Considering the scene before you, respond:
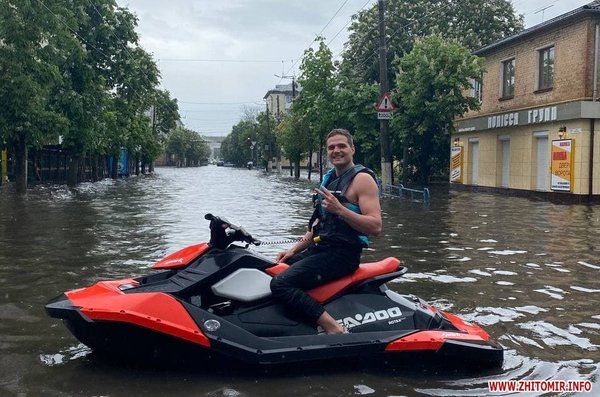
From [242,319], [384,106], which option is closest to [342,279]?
[242,319]

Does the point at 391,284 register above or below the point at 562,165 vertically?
below

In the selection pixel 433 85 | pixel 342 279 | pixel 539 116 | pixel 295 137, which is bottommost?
pixel 342 279

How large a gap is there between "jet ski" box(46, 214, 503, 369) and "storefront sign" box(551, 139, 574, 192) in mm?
20331

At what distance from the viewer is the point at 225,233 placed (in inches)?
188

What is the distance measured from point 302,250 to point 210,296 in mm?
964

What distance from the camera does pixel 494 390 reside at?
172 inches

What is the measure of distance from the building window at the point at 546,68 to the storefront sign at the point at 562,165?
8.82 feet

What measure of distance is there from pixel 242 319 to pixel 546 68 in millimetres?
24467

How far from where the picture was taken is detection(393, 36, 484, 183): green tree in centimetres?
2825

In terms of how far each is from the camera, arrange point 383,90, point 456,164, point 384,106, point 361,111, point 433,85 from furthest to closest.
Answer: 1. point 456,164
2. point 361,111
3. point 433,85
4. point 383,90
5. point 384,106

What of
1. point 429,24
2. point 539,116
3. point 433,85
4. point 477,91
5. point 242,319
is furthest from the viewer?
point 429,24

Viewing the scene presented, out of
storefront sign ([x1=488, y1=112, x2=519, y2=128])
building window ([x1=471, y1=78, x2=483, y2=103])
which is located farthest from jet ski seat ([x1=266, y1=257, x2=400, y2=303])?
building window ([x1=471, y1=78, x2=483, y2=103])

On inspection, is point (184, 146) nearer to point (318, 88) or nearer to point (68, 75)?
point (318, 88)

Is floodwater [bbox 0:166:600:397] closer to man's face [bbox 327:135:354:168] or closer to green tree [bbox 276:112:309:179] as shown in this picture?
man's face [bbox 327:135:354:168]
